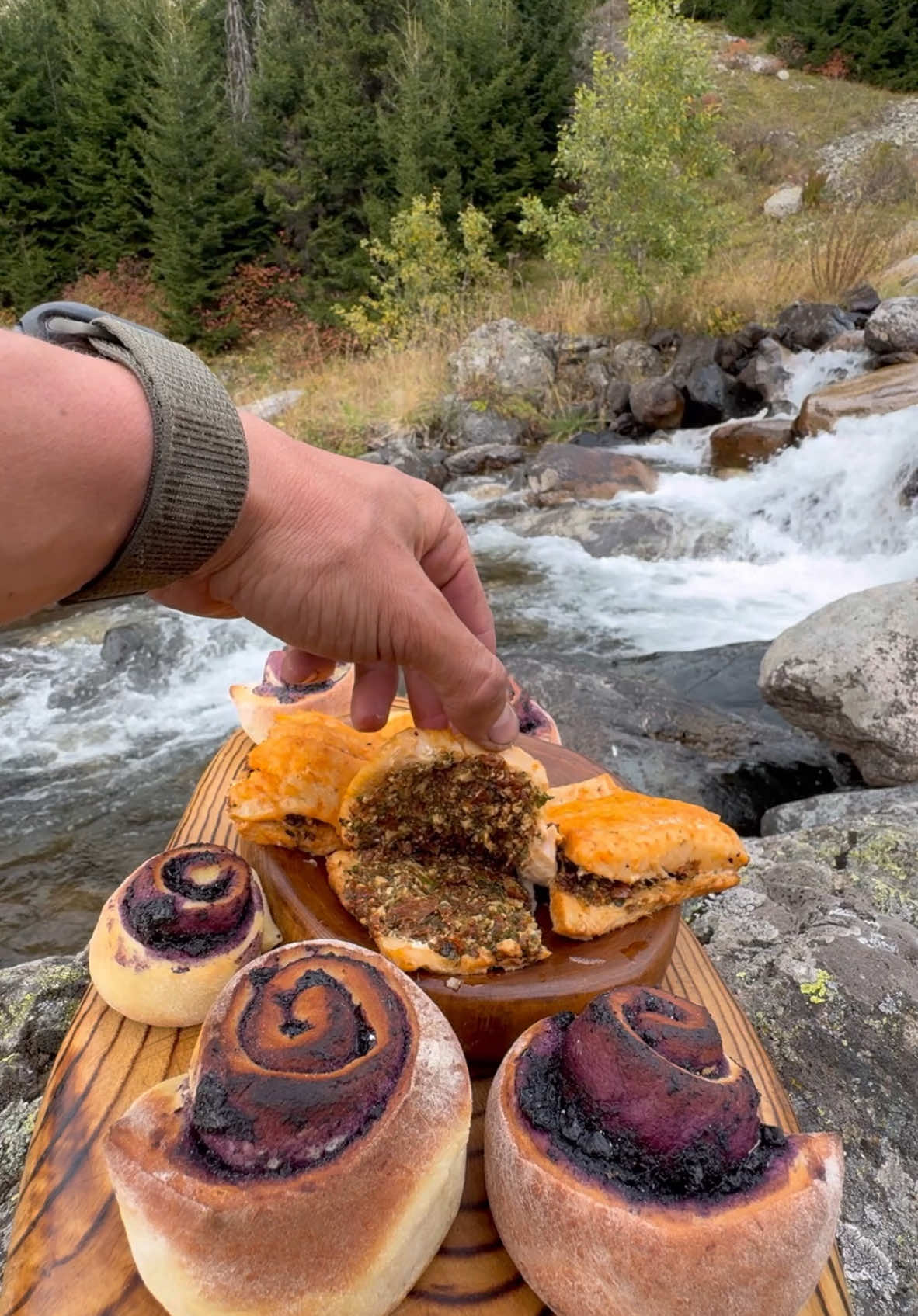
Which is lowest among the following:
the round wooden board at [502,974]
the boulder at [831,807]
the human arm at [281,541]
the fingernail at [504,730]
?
the boulder at [831,807]

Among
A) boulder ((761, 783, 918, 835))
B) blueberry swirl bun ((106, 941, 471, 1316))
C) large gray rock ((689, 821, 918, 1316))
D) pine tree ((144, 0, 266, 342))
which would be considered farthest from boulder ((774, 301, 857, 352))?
pine tree ((144, 0, 266, 342))

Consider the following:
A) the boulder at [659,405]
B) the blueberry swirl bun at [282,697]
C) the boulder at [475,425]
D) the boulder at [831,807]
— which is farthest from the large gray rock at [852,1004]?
the boulder at [475,425]

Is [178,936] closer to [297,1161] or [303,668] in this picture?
[297,1161]

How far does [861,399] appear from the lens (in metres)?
10.1

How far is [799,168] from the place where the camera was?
78.8ft

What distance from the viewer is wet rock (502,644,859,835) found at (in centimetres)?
480

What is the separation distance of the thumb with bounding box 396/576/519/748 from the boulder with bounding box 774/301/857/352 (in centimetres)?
1340

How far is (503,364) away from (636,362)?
232 cm

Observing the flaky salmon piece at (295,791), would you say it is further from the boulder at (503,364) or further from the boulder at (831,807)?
the boulder at (503,364)

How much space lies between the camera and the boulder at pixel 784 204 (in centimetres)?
2123

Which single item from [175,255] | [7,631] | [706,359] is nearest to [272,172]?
[175,255]

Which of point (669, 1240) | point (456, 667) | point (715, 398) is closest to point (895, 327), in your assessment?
point (715, 398)

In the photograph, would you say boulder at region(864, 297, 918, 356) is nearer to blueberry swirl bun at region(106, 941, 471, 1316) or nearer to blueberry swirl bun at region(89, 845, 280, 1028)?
blueberry swirl bun at region(89, 845, 280, 1028)

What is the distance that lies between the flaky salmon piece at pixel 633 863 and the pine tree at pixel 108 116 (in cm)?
2452
